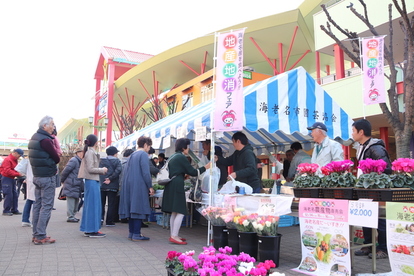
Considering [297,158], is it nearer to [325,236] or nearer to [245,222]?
[245,222]

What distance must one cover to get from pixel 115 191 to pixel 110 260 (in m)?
3.75

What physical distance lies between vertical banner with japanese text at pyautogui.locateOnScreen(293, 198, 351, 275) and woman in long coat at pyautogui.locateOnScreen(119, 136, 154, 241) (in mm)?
2943

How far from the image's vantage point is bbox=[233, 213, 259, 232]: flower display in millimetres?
4699

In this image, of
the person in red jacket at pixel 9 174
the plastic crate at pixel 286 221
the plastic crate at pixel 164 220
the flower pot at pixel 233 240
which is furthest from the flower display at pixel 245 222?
the person in red jacket at pixel 9 174

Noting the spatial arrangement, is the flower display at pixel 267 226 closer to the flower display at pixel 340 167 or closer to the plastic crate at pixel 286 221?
the flower display at pixel 340 167

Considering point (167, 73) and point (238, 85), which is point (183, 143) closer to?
point (238, 85)

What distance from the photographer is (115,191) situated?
8.47 metres

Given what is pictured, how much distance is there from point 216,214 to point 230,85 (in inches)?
84.3

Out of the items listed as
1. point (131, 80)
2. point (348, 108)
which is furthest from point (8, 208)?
point (131, 80)

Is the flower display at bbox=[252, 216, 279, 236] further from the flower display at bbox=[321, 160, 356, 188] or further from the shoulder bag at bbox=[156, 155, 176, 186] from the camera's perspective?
the shoulder bag at bbox=[156, 155, 176, 186]

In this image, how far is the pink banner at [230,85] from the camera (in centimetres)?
573

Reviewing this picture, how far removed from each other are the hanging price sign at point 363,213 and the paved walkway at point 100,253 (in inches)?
39.1

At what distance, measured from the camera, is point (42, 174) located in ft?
18.1

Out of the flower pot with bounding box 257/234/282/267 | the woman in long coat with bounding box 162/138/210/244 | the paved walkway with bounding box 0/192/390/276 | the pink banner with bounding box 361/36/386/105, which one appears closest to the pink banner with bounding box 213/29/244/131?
the woman in long coat with bounding box 162/138/210/244
